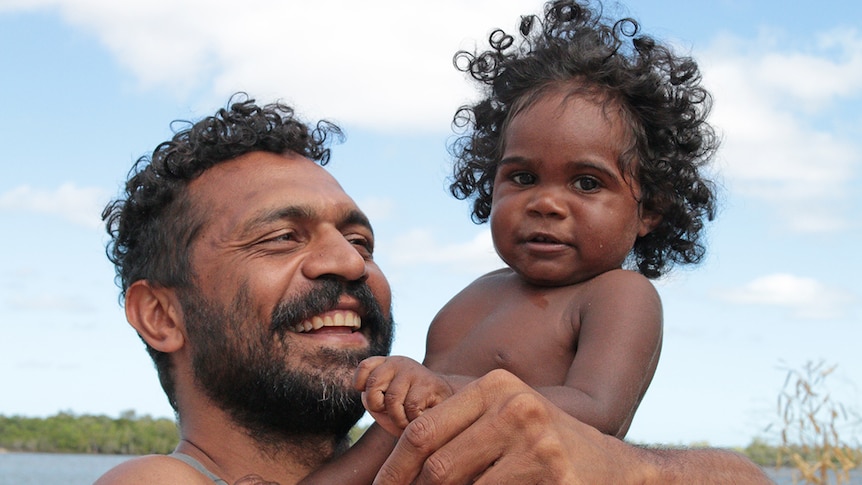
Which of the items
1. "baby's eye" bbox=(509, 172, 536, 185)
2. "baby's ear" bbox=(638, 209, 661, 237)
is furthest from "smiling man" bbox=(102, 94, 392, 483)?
"baby's ear" bbox=(638, 209, 661, 237)

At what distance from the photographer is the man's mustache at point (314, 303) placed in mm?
3078

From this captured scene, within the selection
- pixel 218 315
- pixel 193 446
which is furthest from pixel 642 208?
pixel 193 446

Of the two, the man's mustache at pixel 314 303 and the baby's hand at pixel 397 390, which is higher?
the man's mustache at pixel 314 303

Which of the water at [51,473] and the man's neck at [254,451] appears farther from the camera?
the water at [51,473]

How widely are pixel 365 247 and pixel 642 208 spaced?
44.5 inches

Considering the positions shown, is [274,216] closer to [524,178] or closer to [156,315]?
[156,315]

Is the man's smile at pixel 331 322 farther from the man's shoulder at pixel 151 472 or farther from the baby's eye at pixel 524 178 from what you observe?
the baby's eye at pixel 524 178

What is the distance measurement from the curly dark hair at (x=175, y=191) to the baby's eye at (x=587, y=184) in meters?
1.33

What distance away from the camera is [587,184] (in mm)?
2795

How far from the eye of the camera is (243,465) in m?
3.23

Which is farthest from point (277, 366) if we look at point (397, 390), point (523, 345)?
point (397, 390)

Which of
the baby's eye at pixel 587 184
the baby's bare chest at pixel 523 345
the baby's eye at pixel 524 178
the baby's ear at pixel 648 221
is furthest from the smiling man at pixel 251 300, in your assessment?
the baby's ear at pixel 648 221

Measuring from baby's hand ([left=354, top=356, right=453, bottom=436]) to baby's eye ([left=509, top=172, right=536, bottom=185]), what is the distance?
0.85m

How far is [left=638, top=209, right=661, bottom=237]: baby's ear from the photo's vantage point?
2.95m
